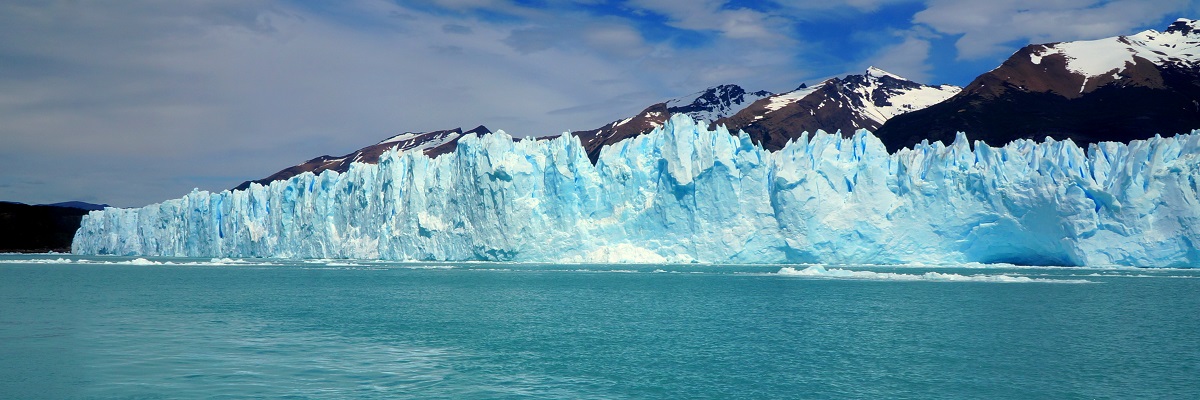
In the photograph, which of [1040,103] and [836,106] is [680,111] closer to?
[836,106]

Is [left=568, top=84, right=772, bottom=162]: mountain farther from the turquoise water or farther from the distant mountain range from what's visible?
the turquoise water

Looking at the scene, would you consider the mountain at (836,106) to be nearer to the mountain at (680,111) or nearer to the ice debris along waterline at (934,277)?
the mountain at (680,111)

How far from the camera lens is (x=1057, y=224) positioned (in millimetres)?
34656

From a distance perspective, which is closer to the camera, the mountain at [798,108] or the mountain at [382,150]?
the mountain at [798,108]

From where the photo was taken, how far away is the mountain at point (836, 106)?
96.7m

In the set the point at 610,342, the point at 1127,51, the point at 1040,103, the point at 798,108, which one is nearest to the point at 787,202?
the point at 610,342

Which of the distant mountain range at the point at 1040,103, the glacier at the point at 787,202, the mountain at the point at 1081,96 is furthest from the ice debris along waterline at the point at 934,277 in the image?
the mountain at the point at 1081,96

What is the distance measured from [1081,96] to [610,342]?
72.2m

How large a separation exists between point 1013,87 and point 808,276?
56769 mm

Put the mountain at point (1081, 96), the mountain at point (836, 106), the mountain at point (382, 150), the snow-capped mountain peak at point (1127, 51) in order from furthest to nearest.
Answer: the mountain at point (382, 150)
the mountain at point (836, 106)
the snow-capped mountain peak at point (1127, 51)
the mountain at point (1081, 96)

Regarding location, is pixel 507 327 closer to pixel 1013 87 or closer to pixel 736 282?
pixel 736 282

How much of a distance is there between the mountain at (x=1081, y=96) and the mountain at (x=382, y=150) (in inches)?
2527

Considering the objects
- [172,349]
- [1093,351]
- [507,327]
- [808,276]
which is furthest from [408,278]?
[1093,351]

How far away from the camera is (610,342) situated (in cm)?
1462
